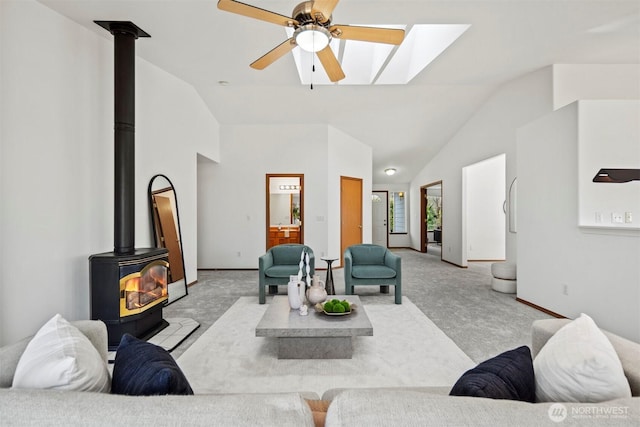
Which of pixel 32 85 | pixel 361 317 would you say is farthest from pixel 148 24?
pixel 361 317

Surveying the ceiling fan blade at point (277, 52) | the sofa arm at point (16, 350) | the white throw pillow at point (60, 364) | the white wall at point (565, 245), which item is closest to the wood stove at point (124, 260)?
the ceiling fan blade at point (277, 52)

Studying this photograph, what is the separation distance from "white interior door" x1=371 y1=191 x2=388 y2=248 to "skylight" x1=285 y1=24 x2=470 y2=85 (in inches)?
238

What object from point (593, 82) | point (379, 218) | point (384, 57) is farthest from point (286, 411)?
point (379, 218)

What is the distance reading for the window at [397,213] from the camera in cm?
1109

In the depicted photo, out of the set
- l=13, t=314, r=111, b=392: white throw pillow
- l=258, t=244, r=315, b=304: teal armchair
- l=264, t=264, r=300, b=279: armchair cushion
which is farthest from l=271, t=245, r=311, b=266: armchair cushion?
l=13, t=314, r=111, b=392: white throw pillow

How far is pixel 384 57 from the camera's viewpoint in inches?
175

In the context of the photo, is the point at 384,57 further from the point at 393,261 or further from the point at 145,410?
the point at 145,410

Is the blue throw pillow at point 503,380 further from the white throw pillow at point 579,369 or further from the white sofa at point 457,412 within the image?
the white sofa at point 457,412

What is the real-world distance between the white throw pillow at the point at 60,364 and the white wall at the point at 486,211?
7761 millimetres

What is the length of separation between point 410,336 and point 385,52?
3.69m

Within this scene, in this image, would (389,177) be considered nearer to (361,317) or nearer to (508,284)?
(508,284)

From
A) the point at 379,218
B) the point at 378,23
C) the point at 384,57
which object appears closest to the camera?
the point at 378,23

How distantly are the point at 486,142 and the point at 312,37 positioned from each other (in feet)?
16.1

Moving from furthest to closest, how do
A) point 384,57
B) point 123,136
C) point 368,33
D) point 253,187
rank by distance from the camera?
1. point 253,187
2. point 384,57
3. point 123,136
4. point 368,33
